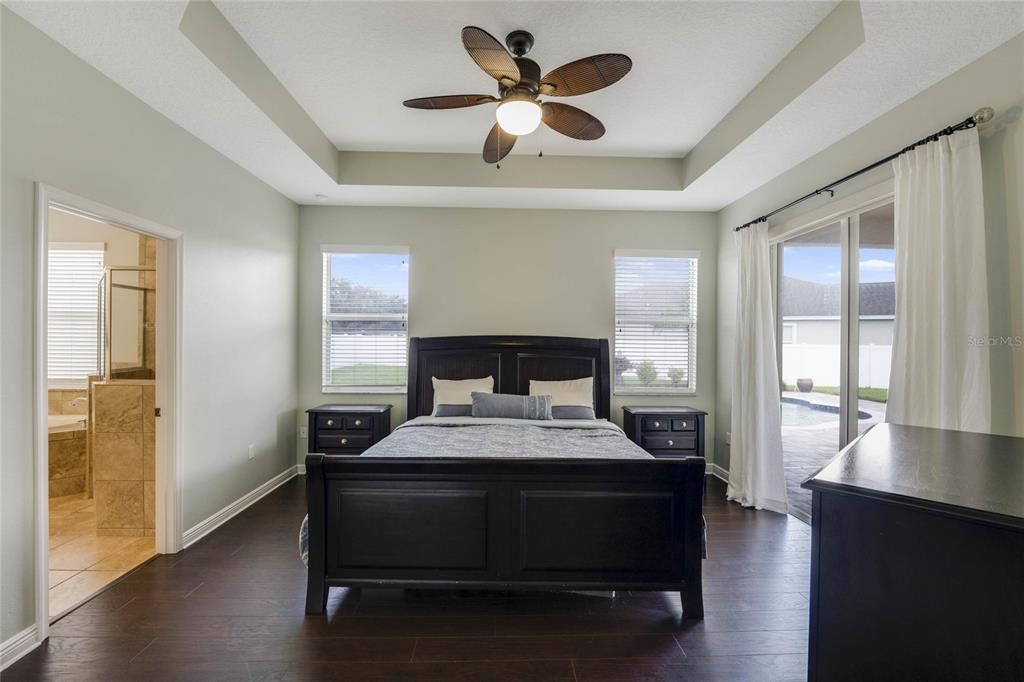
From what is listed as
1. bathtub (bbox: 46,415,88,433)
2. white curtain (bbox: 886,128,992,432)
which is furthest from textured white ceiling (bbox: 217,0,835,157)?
bathtub (bbox: 46,415,88,433)

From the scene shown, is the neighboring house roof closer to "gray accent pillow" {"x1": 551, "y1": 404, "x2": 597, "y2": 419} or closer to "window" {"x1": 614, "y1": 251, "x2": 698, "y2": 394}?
"window" {"x1": 614, "y1": 251, "x2": 698, "y2": 394}

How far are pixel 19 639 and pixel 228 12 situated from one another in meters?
2.93

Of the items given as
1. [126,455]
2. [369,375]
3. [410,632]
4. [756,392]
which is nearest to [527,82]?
[410,632]

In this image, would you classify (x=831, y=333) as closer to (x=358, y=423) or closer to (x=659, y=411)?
(x=659, y=411)

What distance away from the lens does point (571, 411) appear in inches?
163

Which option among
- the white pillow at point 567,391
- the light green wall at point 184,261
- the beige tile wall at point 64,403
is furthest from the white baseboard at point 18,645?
the white pillow at point 567,391

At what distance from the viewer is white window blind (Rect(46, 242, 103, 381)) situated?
169 inches

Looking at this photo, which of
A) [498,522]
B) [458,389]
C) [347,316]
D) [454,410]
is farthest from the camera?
[347,316]

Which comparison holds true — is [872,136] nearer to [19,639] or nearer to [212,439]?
[212,439]

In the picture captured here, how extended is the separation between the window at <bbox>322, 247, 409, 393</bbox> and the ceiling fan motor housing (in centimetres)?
265

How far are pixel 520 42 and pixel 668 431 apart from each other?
3389 millimetres

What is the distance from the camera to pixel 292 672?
189cm

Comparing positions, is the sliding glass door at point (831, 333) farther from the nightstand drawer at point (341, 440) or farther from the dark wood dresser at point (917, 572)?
the nightstand drawer at point (341, 440)

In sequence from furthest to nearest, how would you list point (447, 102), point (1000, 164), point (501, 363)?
point (501, 363) < point (447, 102) < point (1000, 164)
